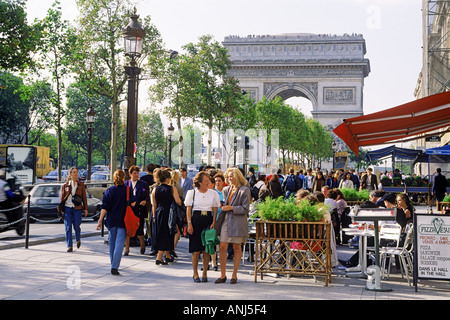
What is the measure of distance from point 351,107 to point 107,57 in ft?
185

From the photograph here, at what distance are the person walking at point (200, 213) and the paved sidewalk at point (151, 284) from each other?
51 centimetres

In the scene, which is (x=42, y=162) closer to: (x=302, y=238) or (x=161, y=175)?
(x=161, y=175)

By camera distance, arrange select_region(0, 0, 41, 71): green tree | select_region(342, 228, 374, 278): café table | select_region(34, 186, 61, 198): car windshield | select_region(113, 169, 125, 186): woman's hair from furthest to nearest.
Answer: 1. select_region(0, 0, 41, 71): green tree
2. select_region(34, 186, 61, 198): car windshield
3. select_region(342, 228, 374, 278): café table
4. select_region(113, 169, 125, 186): woman's hair

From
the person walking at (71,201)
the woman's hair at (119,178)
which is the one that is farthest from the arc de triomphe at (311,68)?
the woman's hair at (119,178)

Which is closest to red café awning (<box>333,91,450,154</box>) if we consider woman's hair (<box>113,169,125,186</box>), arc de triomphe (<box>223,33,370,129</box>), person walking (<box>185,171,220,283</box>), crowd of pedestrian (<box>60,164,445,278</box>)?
crowd of pedestrian (<box>60,164,445,278</box>)

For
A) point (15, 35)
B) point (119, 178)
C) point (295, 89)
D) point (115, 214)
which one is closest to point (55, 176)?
point (15, 35)

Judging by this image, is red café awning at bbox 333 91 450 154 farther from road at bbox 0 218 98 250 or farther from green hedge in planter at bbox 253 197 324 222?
road at bbox 0 218 98 250

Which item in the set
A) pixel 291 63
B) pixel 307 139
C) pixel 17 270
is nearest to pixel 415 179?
pixel 17 270

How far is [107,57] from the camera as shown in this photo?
32.8 meters

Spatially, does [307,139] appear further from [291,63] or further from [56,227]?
[56,227]

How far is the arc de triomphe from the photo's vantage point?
278 feet

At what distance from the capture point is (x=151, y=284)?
942 centimetres

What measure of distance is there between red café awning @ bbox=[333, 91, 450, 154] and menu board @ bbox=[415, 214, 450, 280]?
1944 millimetres
